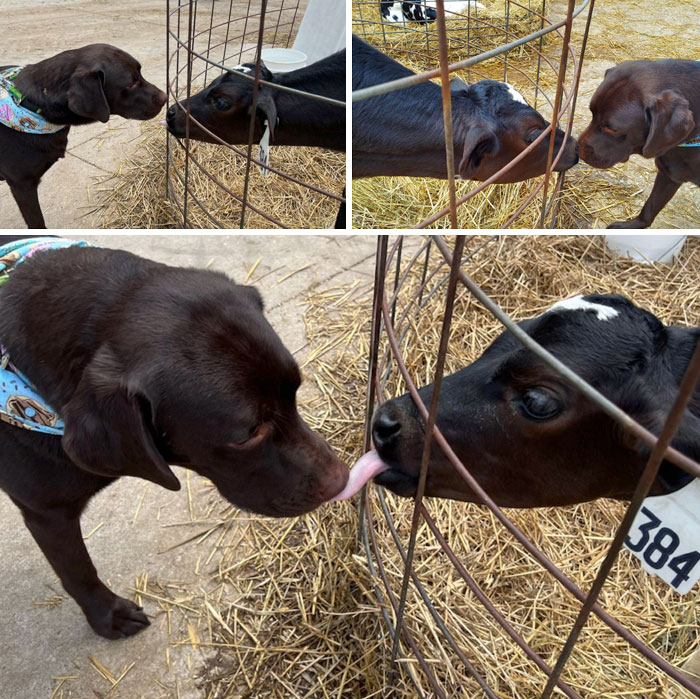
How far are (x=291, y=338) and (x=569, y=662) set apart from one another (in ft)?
6.68

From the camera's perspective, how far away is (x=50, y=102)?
11.9ft

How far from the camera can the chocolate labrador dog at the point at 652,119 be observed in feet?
10.4

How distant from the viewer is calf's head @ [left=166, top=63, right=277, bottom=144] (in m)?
3.44

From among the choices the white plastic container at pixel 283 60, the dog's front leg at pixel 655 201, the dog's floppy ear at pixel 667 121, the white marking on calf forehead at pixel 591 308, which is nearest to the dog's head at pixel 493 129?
the dog's floppy ear at pixel 667 121

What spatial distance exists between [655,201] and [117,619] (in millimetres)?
3470

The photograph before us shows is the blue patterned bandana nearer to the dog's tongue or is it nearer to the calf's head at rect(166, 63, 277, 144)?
the dog's tongue

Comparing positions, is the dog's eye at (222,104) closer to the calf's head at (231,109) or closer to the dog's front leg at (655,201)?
the calf's head at (231,109)

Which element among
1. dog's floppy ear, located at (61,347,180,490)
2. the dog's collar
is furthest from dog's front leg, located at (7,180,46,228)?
dog's floppy ear, located at (61,347,180,490)

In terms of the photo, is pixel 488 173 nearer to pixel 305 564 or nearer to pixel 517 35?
pixel 305 564

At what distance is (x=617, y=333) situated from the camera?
1.58 metres

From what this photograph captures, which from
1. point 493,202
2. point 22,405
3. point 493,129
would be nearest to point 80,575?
point 22,405

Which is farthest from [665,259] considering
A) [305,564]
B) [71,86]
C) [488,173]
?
[71,86]

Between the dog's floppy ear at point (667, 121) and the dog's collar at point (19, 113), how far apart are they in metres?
3.14

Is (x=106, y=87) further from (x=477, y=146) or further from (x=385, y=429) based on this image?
(x=385, y=429)
